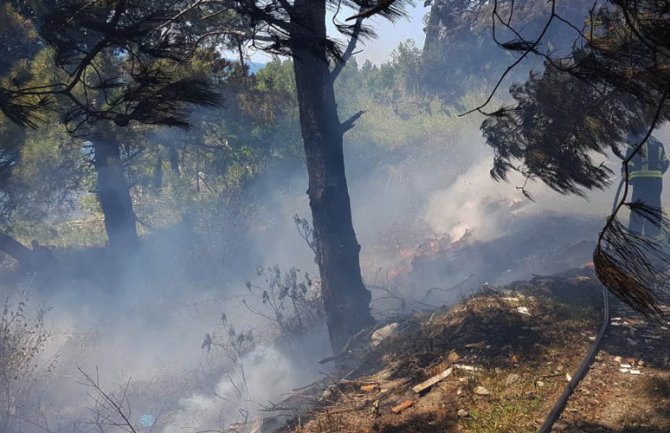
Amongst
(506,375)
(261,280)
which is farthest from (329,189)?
(261,280)

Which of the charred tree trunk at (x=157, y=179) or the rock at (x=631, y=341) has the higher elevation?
the charred tree trunk at (x=157, y=179)

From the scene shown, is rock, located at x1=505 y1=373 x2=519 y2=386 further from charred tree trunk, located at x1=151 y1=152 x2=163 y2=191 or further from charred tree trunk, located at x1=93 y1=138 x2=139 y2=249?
charred tree trunk, located at x1=151 y1=152 x2=163 y2=191

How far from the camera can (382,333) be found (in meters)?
7.49

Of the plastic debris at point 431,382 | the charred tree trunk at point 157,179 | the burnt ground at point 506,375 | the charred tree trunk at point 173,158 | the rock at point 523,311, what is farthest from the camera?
the charred tree trunk at point 157,179

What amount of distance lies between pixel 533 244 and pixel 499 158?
22.9 feet

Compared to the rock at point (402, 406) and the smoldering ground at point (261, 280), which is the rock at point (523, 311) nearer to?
the rock at point (402, 406)

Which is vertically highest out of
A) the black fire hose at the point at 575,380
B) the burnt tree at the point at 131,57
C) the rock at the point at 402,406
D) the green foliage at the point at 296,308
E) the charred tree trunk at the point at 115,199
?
the charred tree trunk at the point at 115,199

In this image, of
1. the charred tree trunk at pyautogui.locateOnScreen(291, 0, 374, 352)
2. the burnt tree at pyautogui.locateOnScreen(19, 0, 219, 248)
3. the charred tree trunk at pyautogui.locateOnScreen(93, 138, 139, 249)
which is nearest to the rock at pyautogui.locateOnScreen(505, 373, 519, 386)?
the burnt tree at pyautogui.locateOnScreen(19, 0, 219, 248)

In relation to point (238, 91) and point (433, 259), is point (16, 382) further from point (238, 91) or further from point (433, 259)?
point (433, 259)

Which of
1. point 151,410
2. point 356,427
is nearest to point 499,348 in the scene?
point 356,427

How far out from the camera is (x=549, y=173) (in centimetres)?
511

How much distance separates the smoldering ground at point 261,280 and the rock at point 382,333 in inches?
62.2

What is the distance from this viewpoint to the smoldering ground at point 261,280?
9055 mm

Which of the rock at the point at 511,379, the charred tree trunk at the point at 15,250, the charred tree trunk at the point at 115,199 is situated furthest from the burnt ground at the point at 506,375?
the charred tree trunk at the point at 15,250
